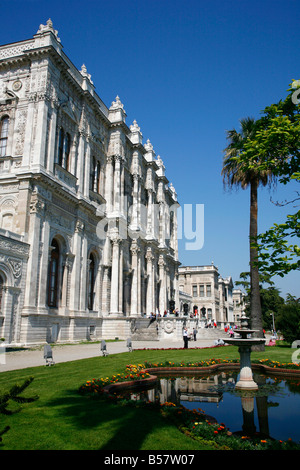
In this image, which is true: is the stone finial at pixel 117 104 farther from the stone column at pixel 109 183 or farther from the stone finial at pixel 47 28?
the stone finial at pixel 47 28

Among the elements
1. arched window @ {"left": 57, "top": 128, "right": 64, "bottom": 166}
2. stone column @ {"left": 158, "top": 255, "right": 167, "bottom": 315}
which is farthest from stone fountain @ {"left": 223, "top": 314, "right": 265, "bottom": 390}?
stone column @ {"left": 158, "top": 255, "right": 167, "bottom": 315}

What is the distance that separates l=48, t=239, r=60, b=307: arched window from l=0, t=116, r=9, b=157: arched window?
299 inches

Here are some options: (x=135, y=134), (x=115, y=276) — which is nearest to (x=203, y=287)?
(x=135, y=134)

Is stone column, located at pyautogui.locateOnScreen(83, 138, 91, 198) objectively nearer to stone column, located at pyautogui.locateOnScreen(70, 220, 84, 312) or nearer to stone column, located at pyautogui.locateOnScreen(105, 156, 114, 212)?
stone column, located at pyautogui.locateOnScreen(70, 220, 84, 312)

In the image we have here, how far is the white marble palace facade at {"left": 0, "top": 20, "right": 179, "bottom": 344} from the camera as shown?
23250 millimetres

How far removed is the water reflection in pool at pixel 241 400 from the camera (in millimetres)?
7617

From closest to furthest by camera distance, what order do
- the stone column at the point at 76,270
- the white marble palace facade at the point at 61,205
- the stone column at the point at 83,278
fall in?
the white marble palace facade at the point at 61,205 → the stone column at the point at 76,270 → the stone column at the point at 83,278

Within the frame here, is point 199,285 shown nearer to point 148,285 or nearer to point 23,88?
point 148,285

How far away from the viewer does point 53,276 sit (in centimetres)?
2697

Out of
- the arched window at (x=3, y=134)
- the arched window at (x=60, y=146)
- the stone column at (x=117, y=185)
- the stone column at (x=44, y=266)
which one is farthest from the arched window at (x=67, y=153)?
the stone column at (x=117, y=185)

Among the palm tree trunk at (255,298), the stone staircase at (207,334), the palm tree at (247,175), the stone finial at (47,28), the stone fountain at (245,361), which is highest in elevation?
the stone finial at (47,28)

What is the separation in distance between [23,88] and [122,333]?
2181 centimetres

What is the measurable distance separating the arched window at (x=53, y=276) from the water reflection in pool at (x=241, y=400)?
14987 mm

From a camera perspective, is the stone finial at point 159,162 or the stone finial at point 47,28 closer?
the stone finial at point 47,28
